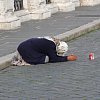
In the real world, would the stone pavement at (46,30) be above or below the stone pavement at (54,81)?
below

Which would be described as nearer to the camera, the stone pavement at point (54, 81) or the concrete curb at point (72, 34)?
the stone pavement at point (54, 81)

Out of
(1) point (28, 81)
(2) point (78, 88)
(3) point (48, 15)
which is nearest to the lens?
(2) point (78, 88)

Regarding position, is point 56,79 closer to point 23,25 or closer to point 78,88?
point 78,88

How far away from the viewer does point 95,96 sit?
6910mm

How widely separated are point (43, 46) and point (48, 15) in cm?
937

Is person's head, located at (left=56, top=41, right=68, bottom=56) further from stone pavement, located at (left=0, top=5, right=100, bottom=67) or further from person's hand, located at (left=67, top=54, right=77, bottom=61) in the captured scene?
stone pavement, located at (left=0, top=5, right=100, bottom=67)

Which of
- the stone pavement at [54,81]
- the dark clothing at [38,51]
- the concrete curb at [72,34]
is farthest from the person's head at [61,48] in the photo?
the concrete curb at [72,34]

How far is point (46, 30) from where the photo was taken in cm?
1422

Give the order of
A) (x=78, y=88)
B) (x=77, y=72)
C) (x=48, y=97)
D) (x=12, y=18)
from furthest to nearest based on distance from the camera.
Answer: (x=12, y=18), (x=77, y=72), (x=78, y=88), (x=48, y=97)

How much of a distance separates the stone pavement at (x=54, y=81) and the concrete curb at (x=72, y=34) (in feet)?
0.46

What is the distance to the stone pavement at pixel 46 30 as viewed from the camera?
10998 mm

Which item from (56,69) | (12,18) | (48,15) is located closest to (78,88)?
(56,69)

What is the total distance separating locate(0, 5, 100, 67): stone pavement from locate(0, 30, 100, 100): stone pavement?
2.48 ft

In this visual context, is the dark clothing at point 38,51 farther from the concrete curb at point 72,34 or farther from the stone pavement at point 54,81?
the concrete curb at point 72,34
